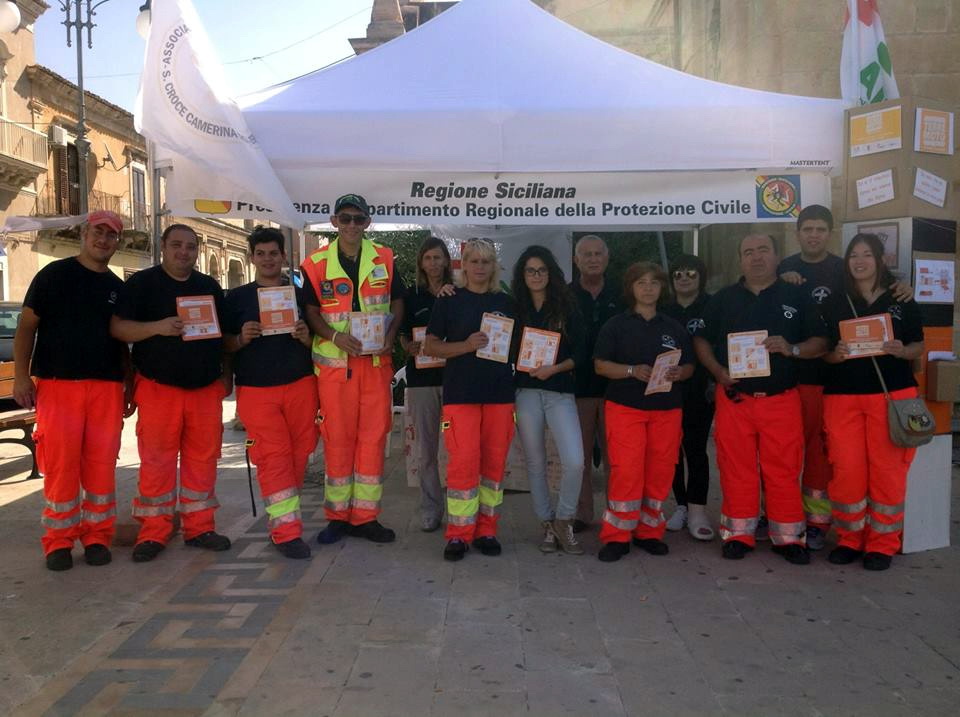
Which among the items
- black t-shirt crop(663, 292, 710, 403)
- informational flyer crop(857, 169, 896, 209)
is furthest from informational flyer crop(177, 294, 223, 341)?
informational flyer crop(857, 169, 896, 209)

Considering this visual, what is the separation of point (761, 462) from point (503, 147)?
258 cm

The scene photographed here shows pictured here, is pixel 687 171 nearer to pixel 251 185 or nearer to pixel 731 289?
pixel 731 289

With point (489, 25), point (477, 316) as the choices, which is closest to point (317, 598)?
point (477, 316)

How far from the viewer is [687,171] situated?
534 centimetres

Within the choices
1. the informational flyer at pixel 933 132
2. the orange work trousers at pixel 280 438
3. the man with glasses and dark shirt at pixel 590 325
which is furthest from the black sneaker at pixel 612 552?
the informational flyer at pixel 933 132

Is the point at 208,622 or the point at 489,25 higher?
the point at 489,25

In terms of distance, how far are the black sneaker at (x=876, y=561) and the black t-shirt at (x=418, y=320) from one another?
2.86 meters

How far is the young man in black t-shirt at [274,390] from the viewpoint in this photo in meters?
4.89

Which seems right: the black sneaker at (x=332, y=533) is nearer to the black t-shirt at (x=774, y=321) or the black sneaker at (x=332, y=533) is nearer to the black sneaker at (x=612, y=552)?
the black sneaker at (x=612, y=552)

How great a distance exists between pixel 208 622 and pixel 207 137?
2987mm

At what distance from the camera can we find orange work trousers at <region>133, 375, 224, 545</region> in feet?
16.0

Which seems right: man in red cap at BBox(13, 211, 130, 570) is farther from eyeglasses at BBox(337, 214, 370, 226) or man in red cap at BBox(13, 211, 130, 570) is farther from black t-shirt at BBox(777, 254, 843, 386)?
black t-shirt at BBox(777, 254, 843, 386)

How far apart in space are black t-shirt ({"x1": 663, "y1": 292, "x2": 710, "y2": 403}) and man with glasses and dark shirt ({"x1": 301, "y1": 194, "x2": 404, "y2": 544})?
1859 millimetres

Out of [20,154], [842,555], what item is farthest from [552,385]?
[20,154]
